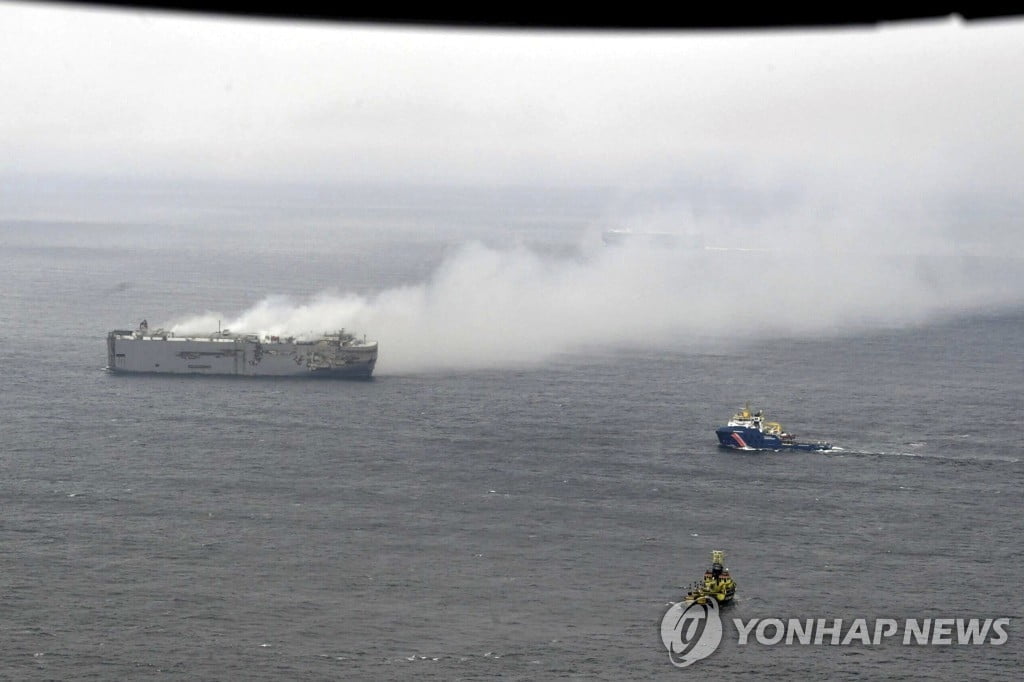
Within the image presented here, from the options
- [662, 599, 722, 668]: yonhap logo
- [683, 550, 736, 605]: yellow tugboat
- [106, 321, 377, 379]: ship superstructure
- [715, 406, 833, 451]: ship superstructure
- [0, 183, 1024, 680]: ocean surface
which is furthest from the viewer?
[106, 321, 377, 379]: ship superstructure

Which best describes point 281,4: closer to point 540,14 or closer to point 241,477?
point 540,14

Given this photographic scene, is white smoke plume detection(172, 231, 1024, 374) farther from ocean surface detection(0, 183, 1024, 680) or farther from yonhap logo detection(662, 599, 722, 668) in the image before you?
yonhap logo detection(662, 599, 722, 668)

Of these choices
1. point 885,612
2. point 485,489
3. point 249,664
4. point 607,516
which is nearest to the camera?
point 249,664

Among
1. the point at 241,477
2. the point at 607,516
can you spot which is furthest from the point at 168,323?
the point at 607,516

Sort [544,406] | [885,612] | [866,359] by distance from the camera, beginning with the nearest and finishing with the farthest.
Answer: [885,612] → [544,406] → [866,359]

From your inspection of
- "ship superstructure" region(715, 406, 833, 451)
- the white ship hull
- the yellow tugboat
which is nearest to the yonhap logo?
the yellow tugboat

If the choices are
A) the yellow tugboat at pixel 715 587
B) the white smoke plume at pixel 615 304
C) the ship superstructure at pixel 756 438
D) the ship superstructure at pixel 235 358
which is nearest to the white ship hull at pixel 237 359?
the ship superstructure at pixel 235 358
